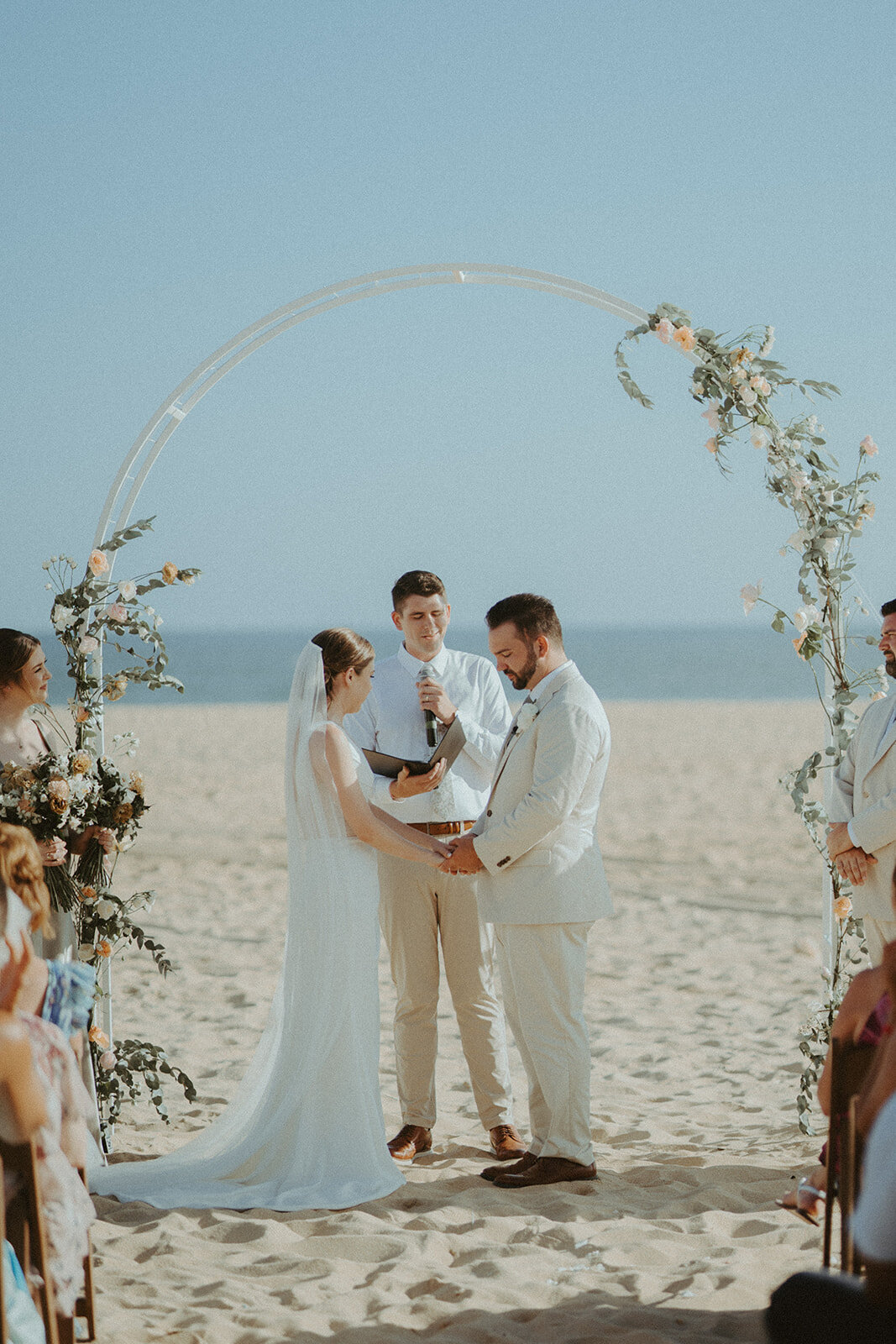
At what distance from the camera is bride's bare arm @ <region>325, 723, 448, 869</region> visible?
436 cm

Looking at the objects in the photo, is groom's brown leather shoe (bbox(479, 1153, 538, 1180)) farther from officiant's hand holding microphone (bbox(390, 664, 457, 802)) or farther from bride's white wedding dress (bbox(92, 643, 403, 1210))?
officiant's hand holding microphone (bbox(390, 664, 457, 802))

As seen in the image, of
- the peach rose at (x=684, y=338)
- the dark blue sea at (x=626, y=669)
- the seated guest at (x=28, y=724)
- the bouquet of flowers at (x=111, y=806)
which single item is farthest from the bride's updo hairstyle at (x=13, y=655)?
the dark blue sea at (x=626, y=669)

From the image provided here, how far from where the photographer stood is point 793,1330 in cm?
230

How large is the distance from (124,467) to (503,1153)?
120 inches

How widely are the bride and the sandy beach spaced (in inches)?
8.2

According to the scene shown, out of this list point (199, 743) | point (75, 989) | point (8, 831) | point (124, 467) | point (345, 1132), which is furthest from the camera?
point (199, 743)

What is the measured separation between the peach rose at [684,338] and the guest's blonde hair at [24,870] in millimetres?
3155

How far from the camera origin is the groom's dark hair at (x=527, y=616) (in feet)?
14.1

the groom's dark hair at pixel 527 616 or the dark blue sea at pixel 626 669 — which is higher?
the dark blue sea at pixel 626 669

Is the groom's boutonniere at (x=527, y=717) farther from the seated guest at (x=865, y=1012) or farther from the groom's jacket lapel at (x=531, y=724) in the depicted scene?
the seated guest at (x=865, y=1012)

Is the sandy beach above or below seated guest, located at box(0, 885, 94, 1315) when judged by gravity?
below

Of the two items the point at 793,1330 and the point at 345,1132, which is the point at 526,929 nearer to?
the point at 345,1132

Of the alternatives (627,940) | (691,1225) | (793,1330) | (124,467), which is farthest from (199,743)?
(793,1330)

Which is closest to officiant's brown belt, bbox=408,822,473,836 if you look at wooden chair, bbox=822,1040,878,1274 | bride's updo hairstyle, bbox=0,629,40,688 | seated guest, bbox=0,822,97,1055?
bride's updo hairstyle, bbox=0,629,40,688
